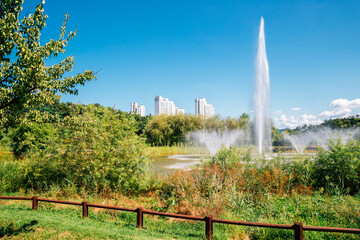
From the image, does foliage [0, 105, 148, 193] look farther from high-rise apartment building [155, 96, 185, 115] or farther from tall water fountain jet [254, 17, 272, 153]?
high-rise apartment building [155, 96, 185, 115]

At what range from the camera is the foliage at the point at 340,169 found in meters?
8.05

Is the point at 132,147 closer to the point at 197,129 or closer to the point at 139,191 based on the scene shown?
the point at 139,191

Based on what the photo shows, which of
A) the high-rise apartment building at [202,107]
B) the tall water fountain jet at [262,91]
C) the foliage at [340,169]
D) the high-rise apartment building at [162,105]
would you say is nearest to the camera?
the foliage at [340,169]

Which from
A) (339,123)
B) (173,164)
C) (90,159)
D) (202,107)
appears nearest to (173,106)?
(202,107)

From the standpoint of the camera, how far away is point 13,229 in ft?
19.5

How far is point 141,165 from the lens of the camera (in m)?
9.21

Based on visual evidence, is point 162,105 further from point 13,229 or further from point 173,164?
point 13,229

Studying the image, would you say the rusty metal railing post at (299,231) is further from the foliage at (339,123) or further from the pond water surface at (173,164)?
the foliage at (339,123)

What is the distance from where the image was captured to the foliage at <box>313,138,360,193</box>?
8.05m

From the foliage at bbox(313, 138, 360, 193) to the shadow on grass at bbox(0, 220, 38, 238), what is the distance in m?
9.23

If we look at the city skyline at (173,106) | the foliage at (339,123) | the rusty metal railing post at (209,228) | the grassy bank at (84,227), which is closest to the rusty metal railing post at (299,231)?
the rusty metal railing post at (209,228)

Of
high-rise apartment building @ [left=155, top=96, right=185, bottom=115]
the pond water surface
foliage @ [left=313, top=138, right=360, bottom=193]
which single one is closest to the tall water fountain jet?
the pond water surface

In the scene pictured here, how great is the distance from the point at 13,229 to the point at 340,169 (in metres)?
10.4

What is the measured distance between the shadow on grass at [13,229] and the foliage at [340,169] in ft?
30.3
